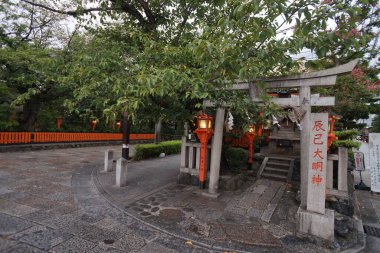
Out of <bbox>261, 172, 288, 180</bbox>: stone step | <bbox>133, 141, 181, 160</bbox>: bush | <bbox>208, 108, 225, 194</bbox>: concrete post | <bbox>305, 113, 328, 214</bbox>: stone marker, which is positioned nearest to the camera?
<bbox>305, 113, 328, 214</bbox>: stone marker

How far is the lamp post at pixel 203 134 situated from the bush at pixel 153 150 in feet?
23.3

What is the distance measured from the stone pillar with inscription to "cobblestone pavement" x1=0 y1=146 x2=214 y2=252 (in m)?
2.63

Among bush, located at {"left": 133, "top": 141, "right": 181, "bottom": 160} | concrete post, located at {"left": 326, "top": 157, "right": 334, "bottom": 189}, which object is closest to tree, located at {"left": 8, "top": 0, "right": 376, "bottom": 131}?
concrete post, located at {"left": 326, "top": 157, "right": 334, "bottom": 189}

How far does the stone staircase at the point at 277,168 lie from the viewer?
33.9 ft

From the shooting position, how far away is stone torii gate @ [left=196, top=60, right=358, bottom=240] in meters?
5.00

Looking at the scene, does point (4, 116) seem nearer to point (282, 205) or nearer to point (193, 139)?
point (193, 139)

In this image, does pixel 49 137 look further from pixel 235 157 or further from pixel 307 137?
pixel 307 137

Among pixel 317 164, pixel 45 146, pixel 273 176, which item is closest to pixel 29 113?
pixel 45 146

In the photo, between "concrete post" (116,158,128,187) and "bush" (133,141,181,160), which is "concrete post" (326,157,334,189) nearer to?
"concrete post" (116,158,128,187)

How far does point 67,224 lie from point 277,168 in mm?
9452

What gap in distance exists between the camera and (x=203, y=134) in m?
7.80

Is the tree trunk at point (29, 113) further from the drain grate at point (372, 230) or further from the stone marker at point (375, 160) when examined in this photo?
the stone marker at point (375, 160)

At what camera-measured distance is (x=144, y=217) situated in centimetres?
556

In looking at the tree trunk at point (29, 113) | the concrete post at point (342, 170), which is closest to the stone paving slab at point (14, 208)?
the concrete post at point (342, 170)
